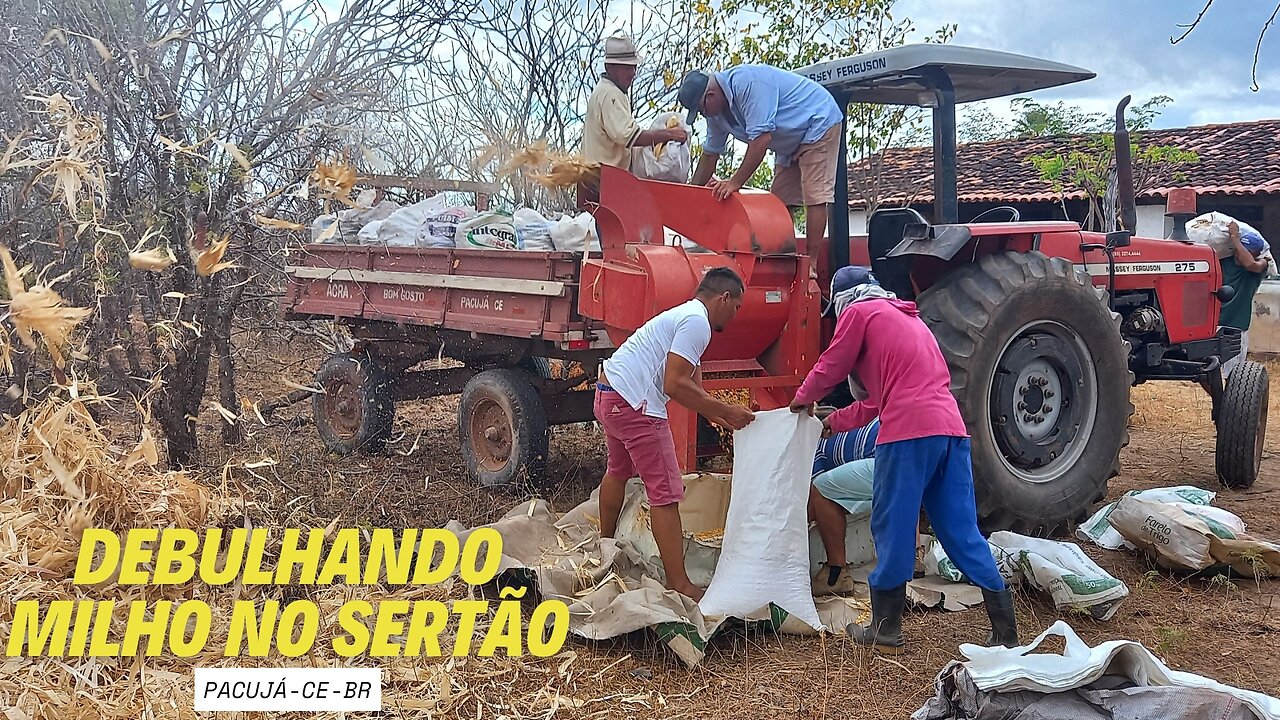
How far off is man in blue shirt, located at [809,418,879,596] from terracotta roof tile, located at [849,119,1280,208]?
10109 millimetres

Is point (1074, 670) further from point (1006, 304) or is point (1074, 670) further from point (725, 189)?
point (725, 189)

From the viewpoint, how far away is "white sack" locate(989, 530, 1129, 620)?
4418mm

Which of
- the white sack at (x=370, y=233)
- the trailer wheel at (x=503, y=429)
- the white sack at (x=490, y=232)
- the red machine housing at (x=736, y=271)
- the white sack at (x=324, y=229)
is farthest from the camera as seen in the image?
the white sack at (x=324, y=229)

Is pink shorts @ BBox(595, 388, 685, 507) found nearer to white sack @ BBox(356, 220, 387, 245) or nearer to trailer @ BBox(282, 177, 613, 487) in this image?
trailer @ BBox(282, 177, 613, 487)

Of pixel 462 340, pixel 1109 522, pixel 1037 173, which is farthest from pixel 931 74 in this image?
pixel 1037 173

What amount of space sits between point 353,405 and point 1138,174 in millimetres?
12890

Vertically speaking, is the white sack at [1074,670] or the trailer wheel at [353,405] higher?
the trailer wheel at [353,405]

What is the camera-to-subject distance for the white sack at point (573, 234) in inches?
240

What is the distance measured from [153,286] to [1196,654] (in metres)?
4.85

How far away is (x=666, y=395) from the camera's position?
4.58m

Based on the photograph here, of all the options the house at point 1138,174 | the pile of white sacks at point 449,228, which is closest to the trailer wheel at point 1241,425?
the pile of white sacks at point 449,228

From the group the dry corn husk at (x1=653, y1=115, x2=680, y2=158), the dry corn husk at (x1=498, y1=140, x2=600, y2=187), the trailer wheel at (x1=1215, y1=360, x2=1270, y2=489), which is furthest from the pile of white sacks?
the trailer wheel at (x1=1215, y1=360, x2=1270, y2=489)

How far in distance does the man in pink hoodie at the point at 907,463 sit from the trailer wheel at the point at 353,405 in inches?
159

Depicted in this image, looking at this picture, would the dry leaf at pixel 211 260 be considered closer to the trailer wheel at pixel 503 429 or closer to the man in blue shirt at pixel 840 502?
the trailer wheel at pixel 503 429
